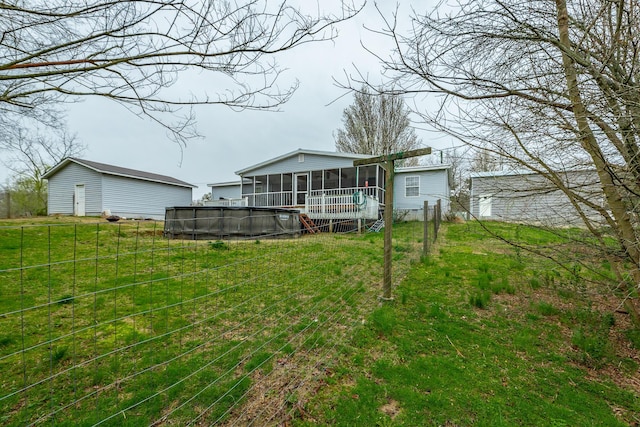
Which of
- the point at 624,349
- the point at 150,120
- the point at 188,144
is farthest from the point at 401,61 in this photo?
the point at 624,349

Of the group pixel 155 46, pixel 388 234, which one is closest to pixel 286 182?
pixel 388 234

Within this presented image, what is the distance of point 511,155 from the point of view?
285cm

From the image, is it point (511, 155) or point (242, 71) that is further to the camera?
point (511, 155)

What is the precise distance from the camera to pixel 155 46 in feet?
7.89

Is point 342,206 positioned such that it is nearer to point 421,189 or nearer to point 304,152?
point 304,152

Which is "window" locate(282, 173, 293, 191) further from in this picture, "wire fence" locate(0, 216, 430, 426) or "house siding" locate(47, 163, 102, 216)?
"wire fence" locate(0, 216, 430, 426)

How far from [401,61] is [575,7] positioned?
1684mm

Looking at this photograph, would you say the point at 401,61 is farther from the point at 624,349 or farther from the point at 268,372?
the point at 624,349

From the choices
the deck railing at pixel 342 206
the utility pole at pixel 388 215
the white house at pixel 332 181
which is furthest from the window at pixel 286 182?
the utility pole at pixel 388 215

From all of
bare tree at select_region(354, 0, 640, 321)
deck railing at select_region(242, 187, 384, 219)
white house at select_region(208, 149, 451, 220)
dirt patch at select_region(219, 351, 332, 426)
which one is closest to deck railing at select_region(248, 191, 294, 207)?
white house at select_region(208, 149, 451, 220)

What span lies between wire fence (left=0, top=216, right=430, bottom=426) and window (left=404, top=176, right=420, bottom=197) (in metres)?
11.7

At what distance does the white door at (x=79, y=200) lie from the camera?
57.1 feet

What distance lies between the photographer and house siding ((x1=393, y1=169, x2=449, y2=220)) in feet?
48.9

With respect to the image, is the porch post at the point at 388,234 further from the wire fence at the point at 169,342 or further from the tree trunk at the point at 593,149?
the tree trunk at the point at 593,149
